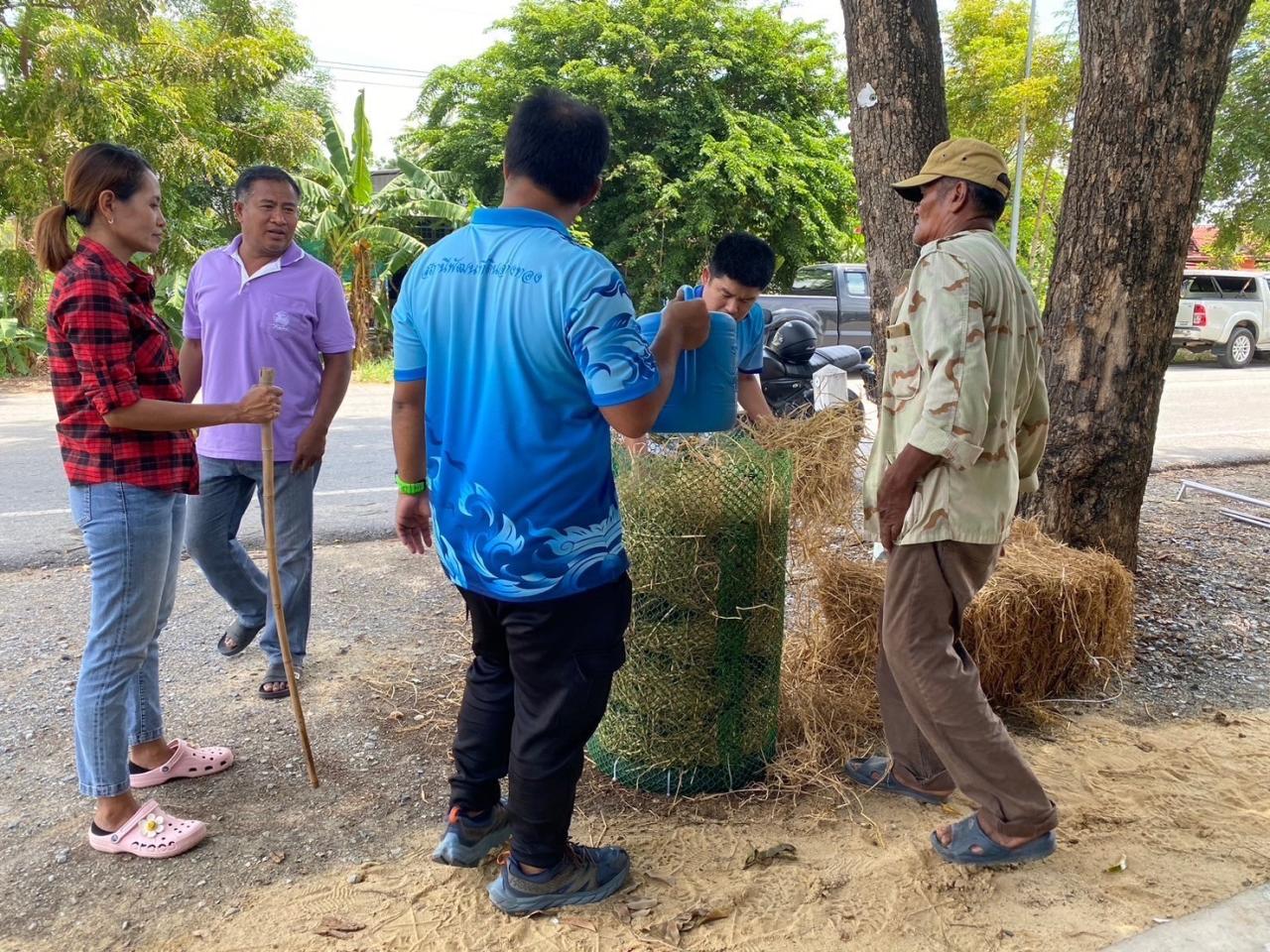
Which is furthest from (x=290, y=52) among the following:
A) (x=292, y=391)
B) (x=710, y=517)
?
(x=710, y=517)

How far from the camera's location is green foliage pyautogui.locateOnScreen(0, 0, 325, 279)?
37.6 feet

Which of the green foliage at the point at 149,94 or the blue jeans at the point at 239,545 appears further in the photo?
the green foliage at the point at 149,94

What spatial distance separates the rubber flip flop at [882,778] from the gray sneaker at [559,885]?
973mm

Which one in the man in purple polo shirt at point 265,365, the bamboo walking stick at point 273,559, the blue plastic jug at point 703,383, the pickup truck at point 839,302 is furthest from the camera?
the pickup truck at point 839,302

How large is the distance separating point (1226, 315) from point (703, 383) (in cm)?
1967

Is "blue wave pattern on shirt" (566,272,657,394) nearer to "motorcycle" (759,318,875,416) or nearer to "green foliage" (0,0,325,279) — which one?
"motorcycle" (759,318,875,416)

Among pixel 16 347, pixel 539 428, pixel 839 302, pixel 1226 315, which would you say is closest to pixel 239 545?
pixel 539 428

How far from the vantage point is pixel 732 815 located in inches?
117

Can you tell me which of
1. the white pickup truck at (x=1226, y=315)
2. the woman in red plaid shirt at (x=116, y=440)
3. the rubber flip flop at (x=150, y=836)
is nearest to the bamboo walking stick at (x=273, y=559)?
the woman in red plaid shirt at (x=116, y=440)

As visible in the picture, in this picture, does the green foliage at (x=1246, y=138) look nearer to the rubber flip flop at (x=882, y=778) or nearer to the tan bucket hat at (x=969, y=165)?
the tan bucket hat at (x=969, y=165)

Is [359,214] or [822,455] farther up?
[359,214]

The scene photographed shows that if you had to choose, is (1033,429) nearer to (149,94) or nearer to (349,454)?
(349,454)

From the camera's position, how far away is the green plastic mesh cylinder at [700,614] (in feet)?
9.39

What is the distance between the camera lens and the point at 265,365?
3482 millimetres
